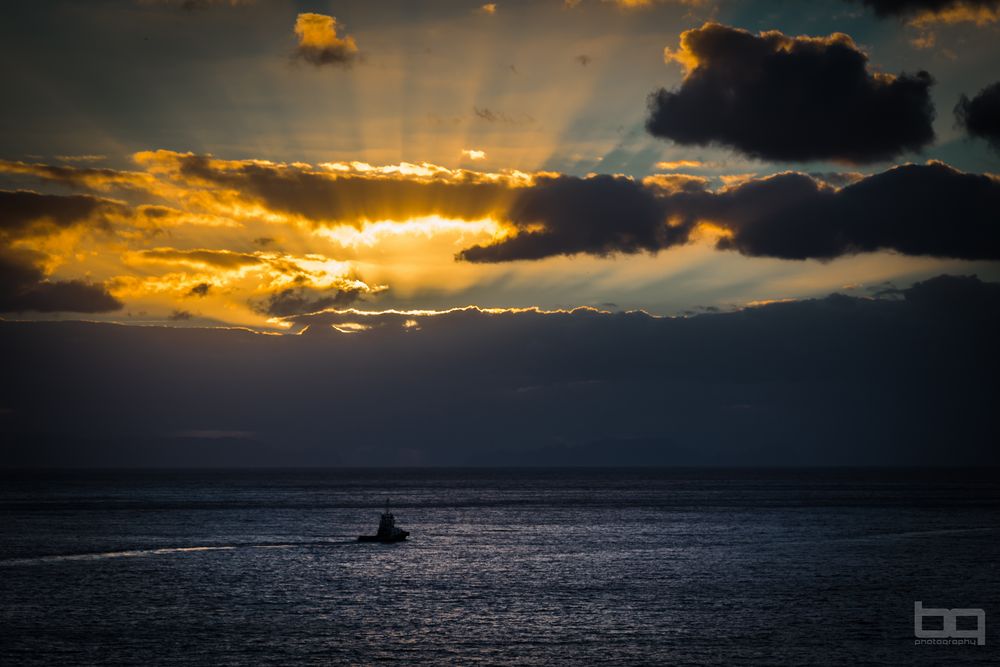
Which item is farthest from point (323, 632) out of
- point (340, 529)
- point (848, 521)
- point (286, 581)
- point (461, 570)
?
point (848, 521)

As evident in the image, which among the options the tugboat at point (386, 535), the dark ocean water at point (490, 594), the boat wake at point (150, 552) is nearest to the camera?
the dark ocean water at point (490, 594)

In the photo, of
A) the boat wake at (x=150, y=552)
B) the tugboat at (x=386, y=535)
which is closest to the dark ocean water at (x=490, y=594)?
the boat wake at (x=150, y=552)

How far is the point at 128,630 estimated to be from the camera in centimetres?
6456

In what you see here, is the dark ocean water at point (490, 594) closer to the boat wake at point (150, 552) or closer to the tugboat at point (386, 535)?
the boat wake at point (150, 552)

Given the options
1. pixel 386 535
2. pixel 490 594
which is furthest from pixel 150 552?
pixel 490 594

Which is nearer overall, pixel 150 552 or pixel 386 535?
pixel 150 552

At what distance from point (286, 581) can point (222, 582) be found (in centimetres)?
565

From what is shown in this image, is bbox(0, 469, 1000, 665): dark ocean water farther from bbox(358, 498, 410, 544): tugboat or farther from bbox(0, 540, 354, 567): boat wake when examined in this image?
bbox(358, 498, 410, 544): tugboat

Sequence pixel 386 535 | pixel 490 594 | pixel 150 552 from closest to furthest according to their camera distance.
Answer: pixel 490 594 → pixel 150 552 → pixel 386 535

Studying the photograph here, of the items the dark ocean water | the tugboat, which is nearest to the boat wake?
the dark ocean water

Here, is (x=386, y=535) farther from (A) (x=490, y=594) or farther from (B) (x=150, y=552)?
(A) (x=490, y=594)

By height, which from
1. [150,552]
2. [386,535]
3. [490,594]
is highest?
[490,594]

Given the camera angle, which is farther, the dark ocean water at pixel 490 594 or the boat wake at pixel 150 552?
the boat wake at pixel 150 552

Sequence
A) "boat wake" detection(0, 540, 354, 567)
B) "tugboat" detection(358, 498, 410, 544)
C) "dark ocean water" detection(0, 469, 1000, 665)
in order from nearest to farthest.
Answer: "dark ocean water" detection(0, 469, 1000, 665) < "boat wake" detection(0, 540, 354, 567) < "tugboat" detection(358, 498, 410, 544)
